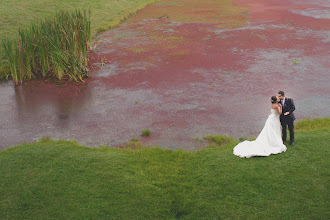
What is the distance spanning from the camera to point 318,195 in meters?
5.88

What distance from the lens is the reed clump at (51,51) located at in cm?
1223

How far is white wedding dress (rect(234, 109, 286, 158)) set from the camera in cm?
716

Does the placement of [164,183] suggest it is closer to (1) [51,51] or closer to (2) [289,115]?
(2) [289,115]

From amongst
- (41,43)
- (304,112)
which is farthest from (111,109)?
(304,112)

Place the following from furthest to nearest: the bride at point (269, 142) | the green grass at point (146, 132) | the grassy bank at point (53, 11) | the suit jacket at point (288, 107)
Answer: the grassy bank at point (53, 11) < the green grass at point (146, 132) < the bride at point (269, 142) < the suit jacket at point (288, 107)

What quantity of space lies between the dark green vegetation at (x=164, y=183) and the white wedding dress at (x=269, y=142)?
0.14 metres

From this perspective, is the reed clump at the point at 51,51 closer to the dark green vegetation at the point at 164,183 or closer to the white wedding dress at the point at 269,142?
the dark green vegetation at the point at 164,183

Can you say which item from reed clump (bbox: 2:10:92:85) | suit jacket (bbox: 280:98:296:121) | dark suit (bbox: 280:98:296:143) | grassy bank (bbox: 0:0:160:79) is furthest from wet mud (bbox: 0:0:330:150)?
grassy bank (bbox: 0:0:160:79)

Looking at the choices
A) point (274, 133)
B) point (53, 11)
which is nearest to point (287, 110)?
point (274, 133)

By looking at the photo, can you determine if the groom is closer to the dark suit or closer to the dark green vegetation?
the dark suit

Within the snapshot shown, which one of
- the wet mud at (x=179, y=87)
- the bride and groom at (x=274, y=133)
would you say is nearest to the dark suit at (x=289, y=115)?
the bride and groom at (x=274, y=133)

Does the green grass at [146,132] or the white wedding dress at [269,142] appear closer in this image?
the white wedding dress at [269,142]

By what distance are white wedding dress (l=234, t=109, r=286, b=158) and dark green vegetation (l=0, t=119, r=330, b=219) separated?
0.14 m

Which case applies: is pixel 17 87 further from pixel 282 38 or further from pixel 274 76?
pixel 282 38
